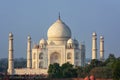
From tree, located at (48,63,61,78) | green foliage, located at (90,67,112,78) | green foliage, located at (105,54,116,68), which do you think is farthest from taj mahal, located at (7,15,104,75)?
green foliage, located at (90,67,112,78)

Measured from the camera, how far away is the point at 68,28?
82.1 meters

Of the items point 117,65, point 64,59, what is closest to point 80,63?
point 64,59

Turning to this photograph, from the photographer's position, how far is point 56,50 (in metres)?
81.2

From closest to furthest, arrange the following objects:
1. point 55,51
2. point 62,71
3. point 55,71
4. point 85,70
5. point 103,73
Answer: point 103,73 → point 85,70 → point 62,71 → point 55,71 → point 55,51

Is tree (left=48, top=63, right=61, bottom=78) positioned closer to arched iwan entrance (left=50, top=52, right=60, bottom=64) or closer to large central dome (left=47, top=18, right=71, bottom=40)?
large central dome (left=47, top=18, right=71, bottom=40)

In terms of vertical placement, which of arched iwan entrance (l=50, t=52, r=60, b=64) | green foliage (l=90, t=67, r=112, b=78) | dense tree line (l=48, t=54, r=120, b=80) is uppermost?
arched iwan entrance (l=50, t=52, r=60, b=64)

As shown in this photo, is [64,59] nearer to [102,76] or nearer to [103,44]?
[103,44]

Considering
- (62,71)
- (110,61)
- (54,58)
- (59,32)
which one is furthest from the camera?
(54,58)

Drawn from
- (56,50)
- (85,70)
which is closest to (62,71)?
(85,70)

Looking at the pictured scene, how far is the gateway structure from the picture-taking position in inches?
3182

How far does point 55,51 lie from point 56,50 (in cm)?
20

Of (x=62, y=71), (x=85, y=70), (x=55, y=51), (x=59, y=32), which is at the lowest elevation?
(x=85, y=70)

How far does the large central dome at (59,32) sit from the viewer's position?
8094 centimetres

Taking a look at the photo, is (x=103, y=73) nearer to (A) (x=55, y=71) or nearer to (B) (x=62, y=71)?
(B) (x=62, y=71)
